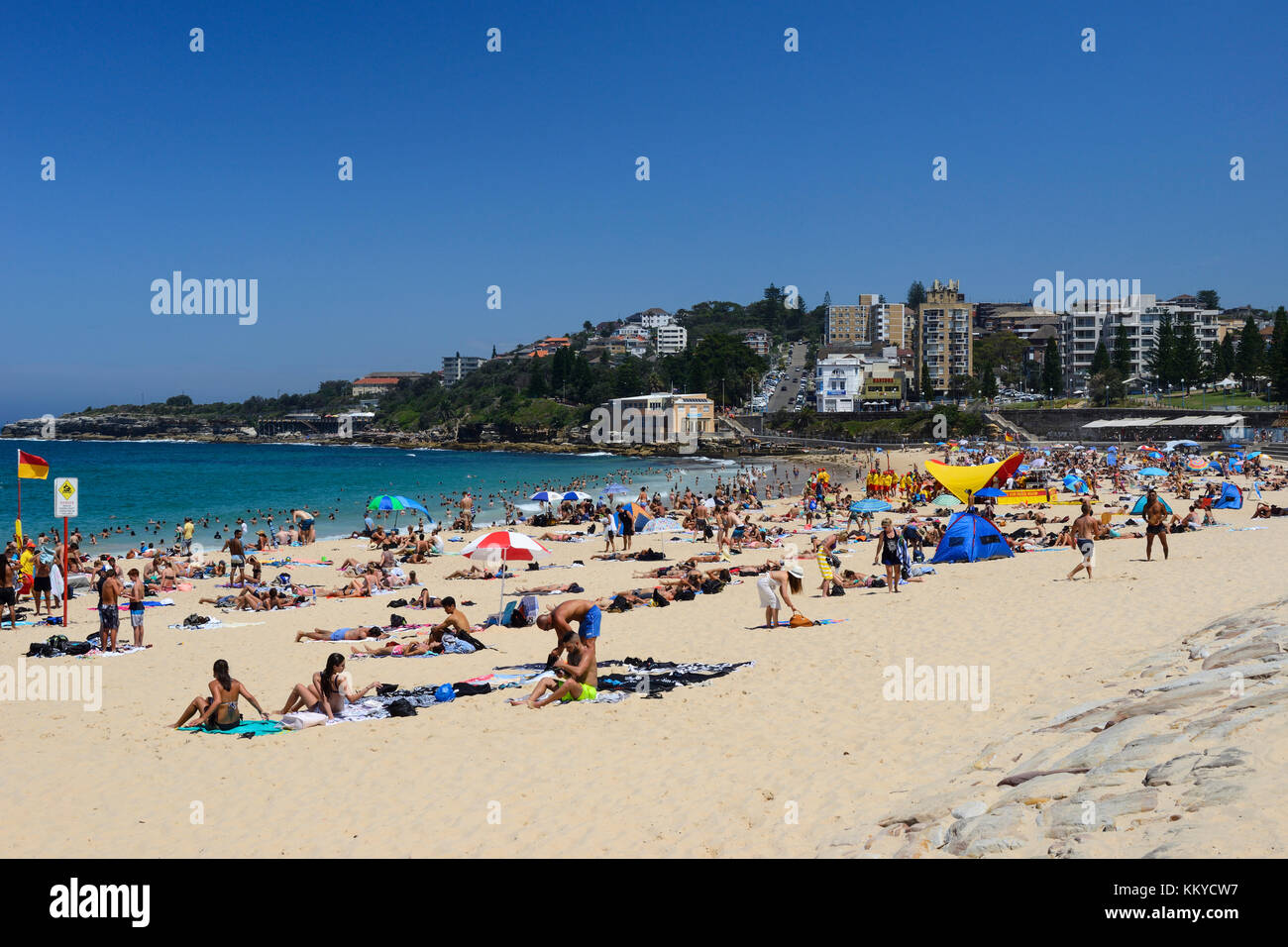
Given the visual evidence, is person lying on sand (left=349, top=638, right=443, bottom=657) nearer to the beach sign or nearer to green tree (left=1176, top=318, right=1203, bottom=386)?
the beach sign

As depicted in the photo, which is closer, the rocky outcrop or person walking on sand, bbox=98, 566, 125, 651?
the rocky outcrop

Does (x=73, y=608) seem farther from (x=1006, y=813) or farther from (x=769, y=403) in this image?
(x=769, y=403)

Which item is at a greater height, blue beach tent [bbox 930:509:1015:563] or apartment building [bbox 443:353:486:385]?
apartment building [bbox 443:353:486:385]

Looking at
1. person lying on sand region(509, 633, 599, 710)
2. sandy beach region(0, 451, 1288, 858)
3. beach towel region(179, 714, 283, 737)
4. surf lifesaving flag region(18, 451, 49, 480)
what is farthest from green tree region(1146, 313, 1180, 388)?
beach towel region(179, 714, 283, 737)

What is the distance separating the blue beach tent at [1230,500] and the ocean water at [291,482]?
23.4 meters

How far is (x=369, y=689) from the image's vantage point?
29.3ft

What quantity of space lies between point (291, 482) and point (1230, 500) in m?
53.1

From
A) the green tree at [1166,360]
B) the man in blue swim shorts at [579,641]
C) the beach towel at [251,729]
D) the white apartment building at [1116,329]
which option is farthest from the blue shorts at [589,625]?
the white apartment building at [1116,329]

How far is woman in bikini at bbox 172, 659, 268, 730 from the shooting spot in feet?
26.0

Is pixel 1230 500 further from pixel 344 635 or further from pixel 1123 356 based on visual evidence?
pixel 1123 356

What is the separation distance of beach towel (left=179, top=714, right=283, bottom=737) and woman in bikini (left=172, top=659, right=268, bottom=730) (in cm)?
4

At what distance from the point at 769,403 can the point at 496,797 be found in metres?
118

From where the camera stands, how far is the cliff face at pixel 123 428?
150000mm
